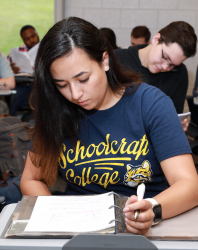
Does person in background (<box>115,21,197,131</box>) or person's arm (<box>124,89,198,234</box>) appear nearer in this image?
person's arm (<box>124,89,198,234</box>)

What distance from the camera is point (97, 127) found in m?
1.07

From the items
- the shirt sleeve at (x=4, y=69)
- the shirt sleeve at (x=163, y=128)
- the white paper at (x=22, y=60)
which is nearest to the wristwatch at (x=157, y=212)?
the shirt sleeve at (x=163, y=128)

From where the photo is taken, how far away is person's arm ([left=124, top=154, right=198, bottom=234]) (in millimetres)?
702

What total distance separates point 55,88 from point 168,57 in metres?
1.19

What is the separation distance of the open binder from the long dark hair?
0.26 meters

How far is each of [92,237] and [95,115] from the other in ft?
1.86

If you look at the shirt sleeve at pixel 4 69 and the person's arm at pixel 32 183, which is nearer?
the person's arm at pixel 32 183

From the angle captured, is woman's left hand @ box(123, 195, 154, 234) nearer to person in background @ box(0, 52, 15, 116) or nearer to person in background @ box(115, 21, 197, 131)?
person in background @ box(115, 21, 197, 131)

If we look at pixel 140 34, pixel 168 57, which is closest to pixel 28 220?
pixel 168 57

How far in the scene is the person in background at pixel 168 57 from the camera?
6.50 ft

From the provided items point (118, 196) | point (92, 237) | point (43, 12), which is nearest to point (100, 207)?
point (118, 196)

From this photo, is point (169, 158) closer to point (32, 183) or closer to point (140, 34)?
point (32, 183)

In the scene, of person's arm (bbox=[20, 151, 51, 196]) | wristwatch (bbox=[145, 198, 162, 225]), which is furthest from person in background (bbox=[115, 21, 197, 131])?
wristwatch (bbox=[145, 198, 162, 225])

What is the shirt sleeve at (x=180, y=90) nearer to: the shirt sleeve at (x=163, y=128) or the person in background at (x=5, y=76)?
the shirt sleeve at (x=163, y=128)
